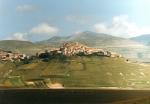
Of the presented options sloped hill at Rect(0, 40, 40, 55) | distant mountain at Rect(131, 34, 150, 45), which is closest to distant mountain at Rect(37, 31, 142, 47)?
distant mountain at Rect(131, 34, 150, 45)

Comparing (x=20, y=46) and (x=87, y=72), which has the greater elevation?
(x=20, y=46)

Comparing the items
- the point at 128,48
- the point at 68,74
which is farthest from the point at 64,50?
the point at 128,48

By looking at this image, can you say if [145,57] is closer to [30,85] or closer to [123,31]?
[123,31]

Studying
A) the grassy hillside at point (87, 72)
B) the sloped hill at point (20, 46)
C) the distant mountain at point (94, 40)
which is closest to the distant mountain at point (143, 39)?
the distant mountain at point (94, 40)

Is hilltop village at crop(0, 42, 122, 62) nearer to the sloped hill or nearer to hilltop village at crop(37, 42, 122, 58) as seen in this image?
hilltop village at crop(37, 42, 122, 58)

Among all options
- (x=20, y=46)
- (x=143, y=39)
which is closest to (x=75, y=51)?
(x=20, y=46)

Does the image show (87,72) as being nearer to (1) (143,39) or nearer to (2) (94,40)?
(2) (94,40)
